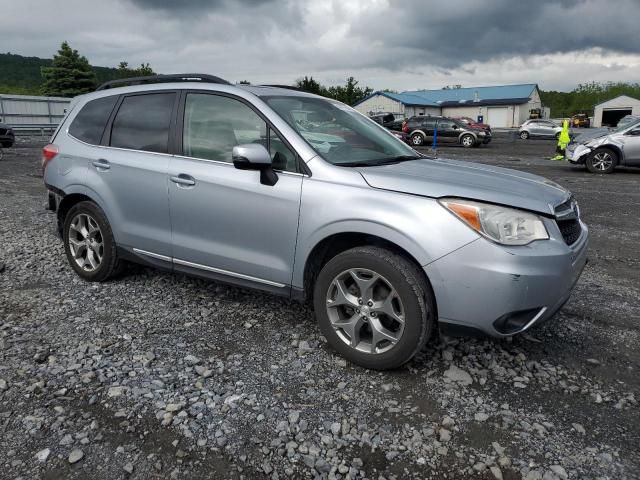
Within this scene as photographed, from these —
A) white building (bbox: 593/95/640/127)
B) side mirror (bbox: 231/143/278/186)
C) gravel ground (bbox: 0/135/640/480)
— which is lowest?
gravel ground (bbox: 0/135/640/480)

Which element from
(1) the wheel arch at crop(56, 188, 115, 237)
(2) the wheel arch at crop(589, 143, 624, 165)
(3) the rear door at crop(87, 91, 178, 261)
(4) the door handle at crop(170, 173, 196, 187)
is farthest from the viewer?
(2) the wheel arch at crop(589, 143, 624, 165)

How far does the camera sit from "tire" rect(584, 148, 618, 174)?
47.2ft

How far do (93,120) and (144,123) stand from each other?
0.74 m

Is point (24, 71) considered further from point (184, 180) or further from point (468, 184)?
point (468, 184)

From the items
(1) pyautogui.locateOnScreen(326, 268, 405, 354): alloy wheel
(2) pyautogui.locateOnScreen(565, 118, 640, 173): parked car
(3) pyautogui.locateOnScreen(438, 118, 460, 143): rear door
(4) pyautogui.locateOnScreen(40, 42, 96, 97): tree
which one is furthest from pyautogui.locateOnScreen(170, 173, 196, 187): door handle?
(4) pyautogui.locateOnScreen(40, 42, 96, 97): tree

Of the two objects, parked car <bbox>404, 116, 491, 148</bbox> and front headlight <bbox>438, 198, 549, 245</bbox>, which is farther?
parked car <bbox>404, 116, 491, 148</bbox>

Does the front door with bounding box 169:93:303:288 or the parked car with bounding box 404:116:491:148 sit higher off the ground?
the parked car with bounding box 404:116:491:148

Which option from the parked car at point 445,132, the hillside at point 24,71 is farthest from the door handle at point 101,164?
the hillside at point 24,71

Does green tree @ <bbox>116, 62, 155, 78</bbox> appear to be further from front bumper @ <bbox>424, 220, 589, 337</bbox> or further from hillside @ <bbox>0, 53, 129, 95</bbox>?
front bumper @ <bbox>424, 220, 589, 337</bbox>

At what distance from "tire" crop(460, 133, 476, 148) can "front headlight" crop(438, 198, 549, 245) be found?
82.1 feet

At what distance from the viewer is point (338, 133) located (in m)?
3.88

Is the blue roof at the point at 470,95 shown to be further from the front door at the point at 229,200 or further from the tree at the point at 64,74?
the front door at the point at 229,200

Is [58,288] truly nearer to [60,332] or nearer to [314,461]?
[60,332]

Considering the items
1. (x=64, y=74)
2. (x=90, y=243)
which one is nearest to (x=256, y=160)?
(x=90, y=243)
